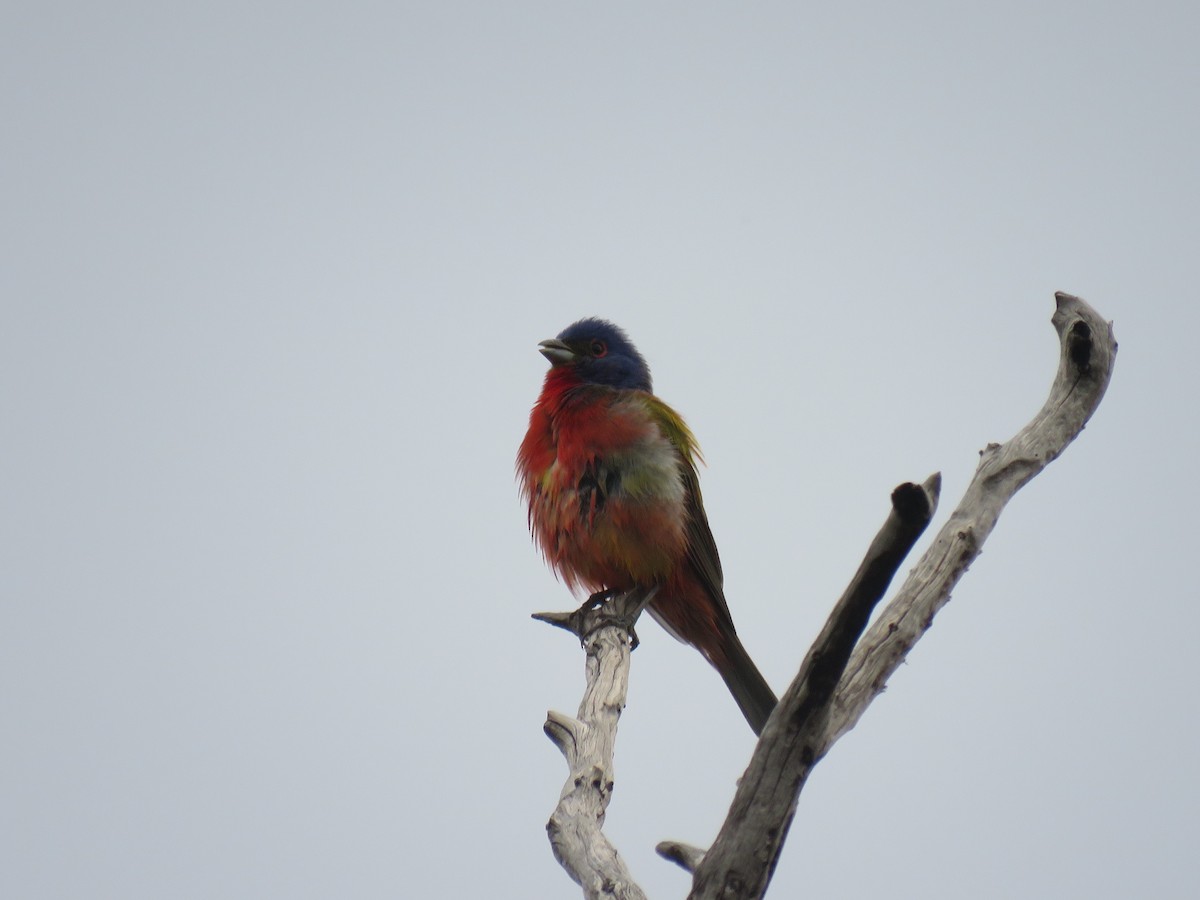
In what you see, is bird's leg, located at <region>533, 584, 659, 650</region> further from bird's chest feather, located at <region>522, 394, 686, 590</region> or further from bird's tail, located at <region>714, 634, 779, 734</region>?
bird's tail, located at <region>714, 634, 779, 734</region>

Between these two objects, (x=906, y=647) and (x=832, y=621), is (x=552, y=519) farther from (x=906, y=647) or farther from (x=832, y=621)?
(x=832, y=621)

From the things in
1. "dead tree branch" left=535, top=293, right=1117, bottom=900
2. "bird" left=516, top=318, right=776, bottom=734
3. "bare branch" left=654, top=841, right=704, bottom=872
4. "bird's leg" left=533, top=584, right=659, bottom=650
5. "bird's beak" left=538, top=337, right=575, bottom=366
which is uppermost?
"bird's beak" left=538, top=337, right=575, bottom=366

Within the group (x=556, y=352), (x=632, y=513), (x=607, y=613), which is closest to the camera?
(x=607, y=613)

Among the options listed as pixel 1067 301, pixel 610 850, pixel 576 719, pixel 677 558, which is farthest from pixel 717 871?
pixel 677 558

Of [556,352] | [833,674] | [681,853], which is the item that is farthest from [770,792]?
[556,352]

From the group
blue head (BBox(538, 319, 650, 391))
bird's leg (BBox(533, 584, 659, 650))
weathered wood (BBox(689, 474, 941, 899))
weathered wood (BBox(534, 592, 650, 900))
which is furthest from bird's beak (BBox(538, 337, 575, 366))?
weathered wood (BBox(689, 474, 941, 899))

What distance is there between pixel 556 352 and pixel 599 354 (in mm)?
282

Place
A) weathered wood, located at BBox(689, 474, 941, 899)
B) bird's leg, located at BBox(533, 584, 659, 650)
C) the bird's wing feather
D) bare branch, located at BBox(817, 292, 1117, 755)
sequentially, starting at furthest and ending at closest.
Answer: the bird's wing feather < bird's leg, located at BBox(533, 584, 659, 650) < bare branch, located at BBox(817, 292, 1117, 755) < weathered wood, located at BBox(689, 474, 941, 899)

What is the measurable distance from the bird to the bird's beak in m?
0.39

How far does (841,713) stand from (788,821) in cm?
41

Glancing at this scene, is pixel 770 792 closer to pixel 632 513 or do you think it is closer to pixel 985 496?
pixel 985 496

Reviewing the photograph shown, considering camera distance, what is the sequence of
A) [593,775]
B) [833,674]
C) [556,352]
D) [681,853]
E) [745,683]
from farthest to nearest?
[556,352] < [745,683] < [593,775] < [681,853] < [833,674]

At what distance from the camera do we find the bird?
6008 mm

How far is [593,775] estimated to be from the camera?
3877mm
